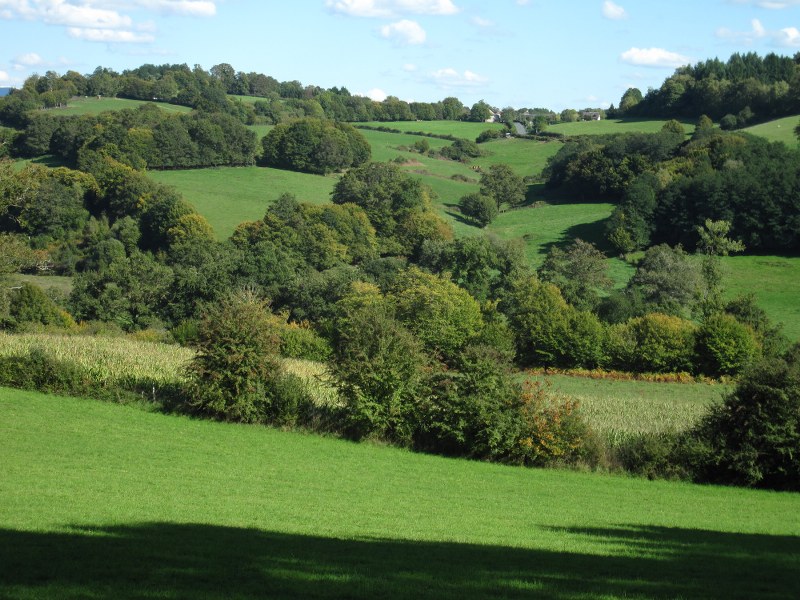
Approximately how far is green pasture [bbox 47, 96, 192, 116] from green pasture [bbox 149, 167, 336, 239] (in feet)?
95.7

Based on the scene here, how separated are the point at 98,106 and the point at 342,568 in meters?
140

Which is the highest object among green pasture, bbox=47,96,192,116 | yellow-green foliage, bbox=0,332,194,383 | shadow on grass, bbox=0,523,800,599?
green pasture, bbox=47,96,192,116

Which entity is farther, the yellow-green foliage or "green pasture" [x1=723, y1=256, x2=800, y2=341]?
"green pasture" [x1=723, y1=256, x2=800, y2=341]

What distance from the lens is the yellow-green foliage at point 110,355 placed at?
35.1 m

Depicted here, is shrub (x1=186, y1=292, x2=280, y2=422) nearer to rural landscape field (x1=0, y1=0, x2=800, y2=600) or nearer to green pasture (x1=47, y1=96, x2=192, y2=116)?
rural landscape field (x1=0, y1=0, x2=800, y2=600)

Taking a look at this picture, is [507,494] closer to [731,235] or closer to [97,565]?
[97,565]

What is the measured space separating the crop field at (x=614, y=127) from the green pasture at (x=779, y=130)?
14161 millimetres

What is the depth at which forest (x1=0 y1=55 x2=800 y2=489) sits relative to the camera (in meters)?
30.2

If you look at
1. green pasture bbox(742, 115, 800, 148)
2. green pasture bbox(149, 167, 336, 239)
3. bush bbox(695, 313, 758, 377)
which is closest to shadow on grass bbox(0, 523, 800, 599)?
bush bbox(695, 313, 758, 377)

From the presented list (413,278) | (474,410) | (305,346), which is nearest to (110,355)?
(305,346)

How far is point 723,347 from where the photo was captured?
52.1 meters

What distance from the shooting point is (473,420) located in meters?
30.2

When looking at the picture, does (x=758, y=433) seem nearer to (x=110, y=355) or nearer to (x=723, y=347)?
(x=723, y=347)

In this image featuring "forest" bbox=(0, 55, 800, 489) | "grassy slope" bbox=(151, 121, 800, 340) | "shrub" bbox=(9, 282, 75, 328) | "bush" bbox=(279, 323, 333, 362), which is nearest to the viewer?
"forest" bbox=(0, 55, 800, 489)
